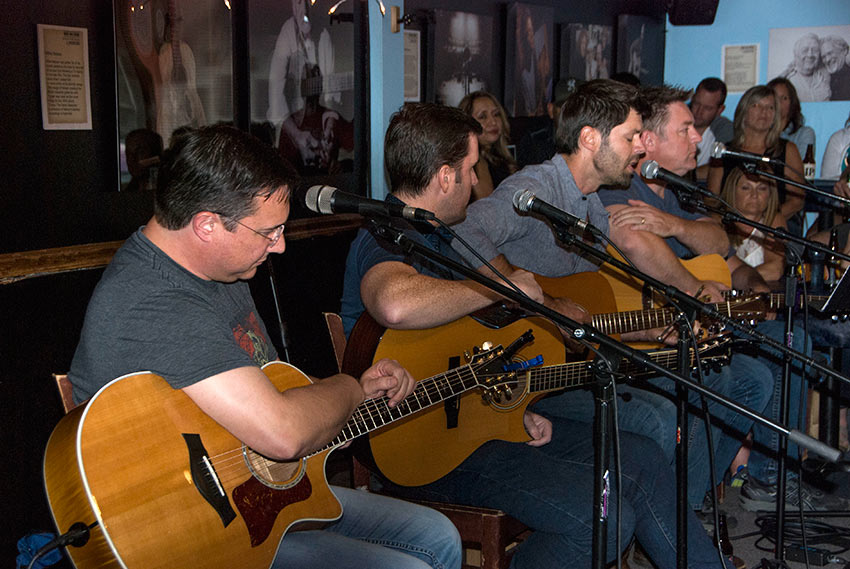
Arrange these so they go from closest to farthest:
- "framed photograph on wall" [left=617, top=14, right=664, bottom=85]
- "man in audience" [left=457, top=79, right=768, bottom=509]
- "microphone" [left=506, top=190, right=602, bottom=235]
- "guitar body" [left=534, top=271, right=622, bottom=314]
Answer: "microphone" [left=506, top=190, right=602, bottom=235] < "man in audience" [left=457, top=79, right=768, bottom=509] < "guitar body" [left=534, top=271, right=622, bottom=314] < "framed photograph on wall" [left=617, top=14, right=664, bottom=85]

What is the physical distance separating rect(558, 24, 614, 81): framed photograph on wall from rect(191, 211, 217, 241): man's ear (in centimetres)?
466

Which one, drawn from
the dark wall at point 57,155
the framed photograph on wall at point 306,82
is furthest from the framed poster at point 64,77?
the framed photograph on wall at point 306,82

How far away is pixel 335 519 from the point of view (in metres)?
2.09

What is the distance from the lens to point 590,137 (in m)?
3.23

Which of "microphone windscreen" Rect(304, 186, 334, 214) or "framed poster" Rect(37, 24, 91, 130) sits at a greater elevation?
"framed poster" Rect(37, 24, 91, 130)

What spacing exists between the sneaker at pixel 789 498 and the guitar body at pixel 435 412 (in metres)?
1.48

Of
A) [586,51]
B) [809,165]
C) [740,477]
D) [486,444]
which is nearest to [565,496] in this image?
[486,444]

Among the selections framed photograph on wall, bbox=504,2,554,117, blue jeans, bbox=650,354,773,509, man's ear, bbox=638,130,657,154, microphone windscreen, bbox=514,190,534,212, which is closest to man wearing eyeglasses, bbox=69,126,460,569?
microphone windscreen, bbox=514,190,534,212

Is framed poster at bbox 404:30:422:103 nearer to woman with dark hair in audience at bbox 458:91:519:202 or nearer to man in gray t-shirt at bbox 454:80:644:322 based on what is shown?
woman with dark hair in audience at bbox 458:91:519:202

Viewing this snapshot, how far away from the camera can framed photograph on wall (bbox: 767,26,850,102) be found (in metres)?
7.12

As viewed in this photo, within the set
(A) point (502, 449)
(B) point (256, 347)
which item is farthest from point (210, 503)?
(A) point (502, 449)

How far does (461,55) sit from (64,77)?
272cm

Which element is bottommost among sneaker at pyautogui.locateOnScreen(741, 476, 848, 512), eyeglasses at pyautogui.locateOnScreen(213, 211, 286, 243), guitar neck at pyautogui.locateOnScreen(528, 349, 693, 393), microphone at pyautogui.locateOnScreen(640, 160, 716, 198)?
sneaker at pyautogui.locateOnScreen(741, 476, 848, 512)

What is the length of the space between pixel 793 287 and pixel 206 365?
1.90 meters
